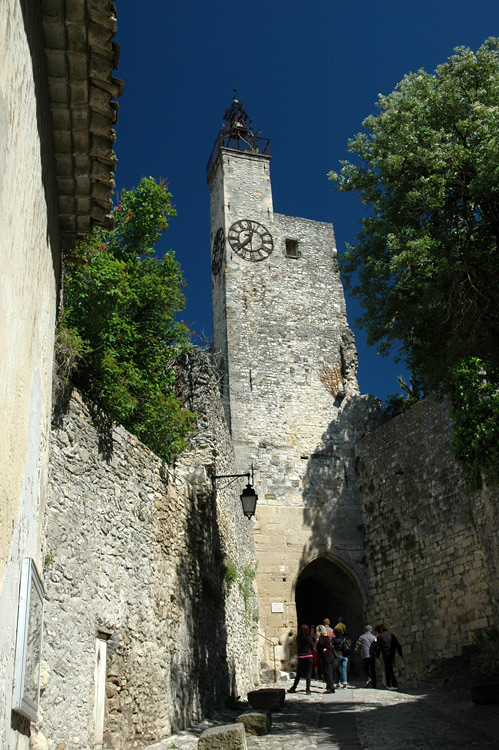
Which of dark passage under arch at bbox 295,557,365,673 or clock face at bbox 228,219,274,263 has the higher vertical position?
clock face at bbox 228,219,274,263

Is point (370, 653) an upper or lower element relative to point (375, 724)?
upper

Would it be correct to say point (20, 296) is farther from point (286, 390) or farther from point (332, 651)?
point (286, 390)

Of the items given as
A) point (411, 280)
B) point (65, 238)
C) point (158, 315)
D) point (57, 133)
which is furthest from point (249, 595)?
point (57, 133)

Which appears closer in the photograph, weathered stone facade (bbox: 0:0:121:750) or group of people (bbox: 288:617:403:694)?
weathered stone facade (bbox: 0:0:121:750)

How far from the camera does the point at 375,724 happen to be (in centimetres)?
766

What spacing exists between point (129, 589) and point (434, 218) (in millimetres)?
6619

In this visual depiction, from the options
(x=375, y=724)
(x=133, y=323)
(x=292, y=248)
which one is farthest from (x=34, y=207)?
(x=292, y=248)

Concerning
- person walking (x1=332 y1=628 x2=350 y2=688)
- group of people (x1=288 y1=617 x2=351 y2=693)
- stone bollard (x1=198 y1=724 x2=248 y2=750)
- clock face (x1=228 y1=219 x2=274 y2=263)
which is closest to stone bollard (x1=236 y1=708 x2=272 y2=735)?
stone bollard (x1=198 y1=724 x2=248 y2=750)

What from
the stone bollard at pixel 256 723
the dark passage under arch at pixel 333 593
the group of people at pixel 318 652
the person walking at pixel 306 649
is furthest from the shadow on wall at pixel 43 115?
the dark passage under arch at pixel 333 593

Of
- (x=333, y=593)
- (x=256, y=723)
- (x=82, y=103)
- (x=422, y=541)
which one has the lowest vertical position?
(x=256, y=723)

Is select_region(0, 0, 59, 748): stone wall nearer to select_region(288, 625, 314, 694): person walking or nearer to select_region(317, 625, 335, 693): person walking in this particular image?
select_region(288, 625, 314, 694): person walking

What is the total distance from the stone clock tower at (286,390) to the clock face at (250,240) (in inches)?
1.4

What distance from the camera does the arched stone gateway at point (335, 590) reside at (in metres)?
17.1

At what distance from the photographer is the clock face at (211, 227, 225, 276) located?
20.2 m
